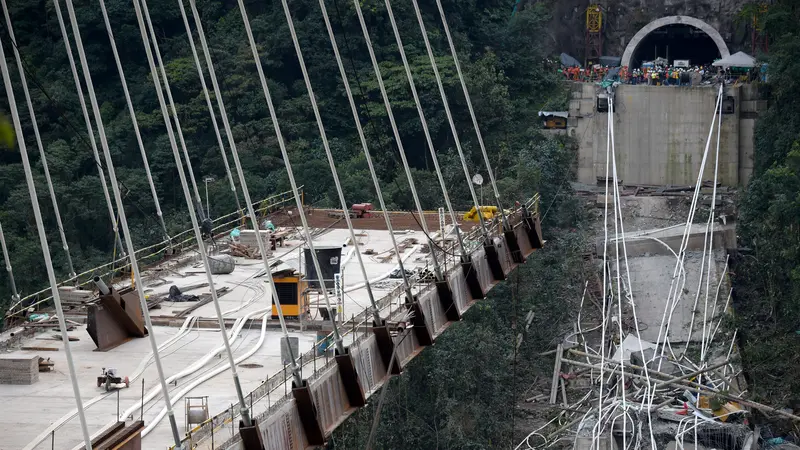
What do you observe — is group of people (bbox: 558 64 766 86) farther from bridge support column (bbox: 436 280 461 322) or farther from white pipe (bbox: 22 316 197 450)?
white pipe (bbox: 22 316 197 450)

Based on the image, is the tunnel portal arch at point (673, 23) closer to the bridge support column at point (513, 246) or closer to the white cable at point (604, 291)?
the white cable at point (604, 291)

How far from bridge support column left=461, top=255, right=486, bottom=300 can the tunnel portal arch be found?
3204cm

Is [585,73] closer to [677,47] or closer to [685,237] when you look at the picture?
[677,47]

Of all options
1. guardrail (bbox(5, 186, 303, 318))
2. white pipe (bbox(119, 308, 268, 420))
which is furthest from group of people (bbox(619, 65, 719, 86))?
white pipe (bbox(119, 308, 268, 420))

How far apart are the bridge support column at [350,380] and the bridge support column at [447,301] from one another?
5.73 meters

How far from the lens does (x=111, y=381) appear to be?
80.8 feet

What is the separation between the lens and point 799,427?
3788 centimetres

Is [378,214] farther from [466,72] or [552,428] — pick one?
[466,72]

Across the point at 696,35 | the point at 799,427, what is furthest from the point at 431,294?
the point at 696,35

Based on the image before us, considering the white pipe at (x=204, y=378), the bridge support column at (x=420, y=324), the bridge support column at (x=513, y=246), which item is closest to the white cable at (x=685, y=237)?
the bridge support column at (x=513, y=246)

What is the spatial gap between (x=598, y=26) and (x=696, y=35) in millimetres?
6043

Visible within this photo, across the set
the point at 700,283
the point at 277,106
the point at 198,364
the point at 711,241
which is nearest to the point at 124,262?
the point at 198,364

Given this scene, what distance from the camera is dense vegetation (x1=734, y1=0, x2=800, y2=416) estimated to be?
134 ft

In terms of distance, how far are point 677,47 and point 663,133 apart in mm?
12814
